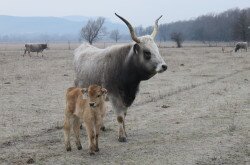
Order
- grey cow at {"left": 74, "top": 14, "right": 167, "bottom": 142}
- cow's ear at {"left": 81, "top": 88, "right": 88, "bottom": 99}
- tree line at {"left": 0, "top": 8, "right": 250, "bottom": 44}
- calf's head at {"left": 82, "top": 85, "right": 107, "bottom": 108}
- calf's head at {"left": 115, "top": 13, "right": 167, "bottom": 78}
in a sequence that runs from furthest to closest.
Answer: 1. tree line at {"left": 0, "top": 8, "right": 250, "bottom": 44}
2. grey cow at {"left": 74, "top": 14, "right": 167, "bottom": 142}
3. calf's head at {"left": 115, "top": 13, "right": 167, "bottom": 78}
4. cow's ear at {"left": 81, "top": 88, "right": 88, "bottom": 99}
5. calf's head at {"left": 82, "top": 85, "right": 107, "bottom": 108}

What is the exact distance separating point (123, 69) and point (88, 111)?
1.91 metres

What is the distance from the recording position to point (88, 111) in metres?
7.98

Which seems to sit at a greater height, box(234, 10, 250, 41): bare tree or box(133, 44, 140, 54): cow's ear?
box(133, 44, 140, 54): cow's ear

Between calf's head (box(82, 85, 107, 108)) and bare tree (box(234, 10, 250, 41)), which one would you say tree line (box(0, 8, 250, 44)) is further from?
calf's head (box(82, 85, 107, 108))

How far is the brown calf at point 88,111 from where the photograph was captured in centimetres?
785

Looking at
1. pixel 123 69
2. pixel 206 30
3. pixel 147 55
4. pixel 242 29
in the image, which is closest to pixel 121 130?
pixel 123 69

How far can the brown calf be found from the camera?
7.85m

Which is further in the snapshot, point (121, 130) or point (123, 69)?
point (123, 69)

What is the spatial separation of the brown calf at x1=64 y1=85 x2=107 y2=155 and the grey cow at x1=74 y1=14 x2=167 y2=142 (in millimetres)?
1149

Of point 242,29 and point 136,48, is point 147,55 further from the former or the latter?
point 242,29

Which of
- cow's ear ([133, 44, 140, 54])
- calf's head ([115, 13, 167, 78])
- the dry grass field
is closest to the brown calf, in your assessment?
the dry grass field

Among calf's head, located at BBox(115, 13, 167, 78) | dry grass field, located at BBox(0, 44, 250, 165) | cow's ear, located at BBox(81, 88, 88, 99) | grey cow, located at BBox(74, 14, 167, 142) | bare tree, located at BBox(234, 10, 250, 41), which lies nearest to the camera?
cow's ear, located at BBox(81, 88, 88, 99)

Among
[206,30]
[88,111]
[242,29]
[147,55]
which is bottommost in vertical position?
[206,30]

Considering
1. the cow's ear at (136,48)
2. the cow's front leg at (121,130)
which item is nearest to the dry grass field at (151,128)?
the cow's front leg at (121,130)
